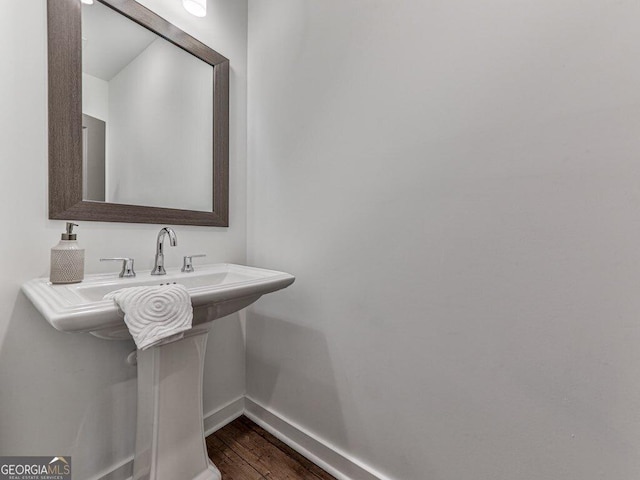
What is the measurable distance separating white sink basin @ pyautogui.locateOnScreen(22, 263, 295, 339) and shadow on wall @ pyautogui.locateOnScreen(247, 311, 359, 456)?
35 cm

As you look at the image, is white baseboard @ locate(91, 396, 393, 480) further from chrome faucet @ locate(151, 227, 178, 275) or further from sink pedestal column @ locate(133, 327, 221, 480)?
chrome faucet @ locate(151, 227, 178, 275)


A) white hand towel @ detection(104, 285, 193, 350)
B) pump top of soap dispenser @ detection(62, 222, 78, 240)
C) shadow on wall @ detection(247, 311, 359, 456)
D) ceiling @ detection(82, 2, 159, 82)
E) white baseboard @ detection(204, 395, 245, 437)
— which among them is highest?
ceiling @ detection(82, 2, 159, 82)

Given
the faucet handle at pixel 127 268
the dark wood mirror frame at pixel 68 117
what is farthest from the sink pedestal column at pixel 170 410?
the dark wood mirror frame at pixel 68 117

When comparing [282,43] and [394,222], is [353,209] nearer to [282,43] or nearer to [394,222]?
[394,222]

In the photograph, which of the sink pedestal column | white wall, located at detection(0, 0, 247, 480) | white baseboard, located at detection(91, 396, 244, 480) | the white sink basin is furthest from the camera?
white baseboard, located at detection(91, 396, 244, 480)

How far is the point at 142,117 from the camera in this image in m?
1.09

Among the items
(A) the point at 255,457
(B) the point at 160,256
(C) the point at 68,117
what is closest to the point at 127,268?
(B) the point at 160,256

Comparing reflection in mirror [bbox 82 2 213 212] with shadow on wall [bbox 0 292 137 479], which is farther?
reflection in mirror [bbox 82 2 213 212]

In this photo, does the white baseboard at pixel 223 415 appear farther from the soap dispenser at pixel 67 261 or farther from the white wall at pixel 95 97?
the white wall at pixel 95 97

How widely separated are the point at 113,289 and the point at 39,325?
0.25 metres

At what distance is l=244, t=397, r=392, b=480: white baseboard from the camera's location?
103 centimetres

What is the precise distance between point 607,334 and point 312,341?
92 cm

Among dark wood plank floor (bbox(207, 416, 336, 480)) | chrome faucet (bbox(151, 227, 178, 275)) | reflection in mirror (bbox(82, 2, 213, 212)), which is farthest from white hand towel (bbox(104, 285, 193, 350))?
dark wood plank floor (bbox(207, 416, 336, 480))

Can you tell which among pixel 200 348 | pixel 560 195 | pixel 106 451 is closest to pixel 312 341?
pixel 200 348
